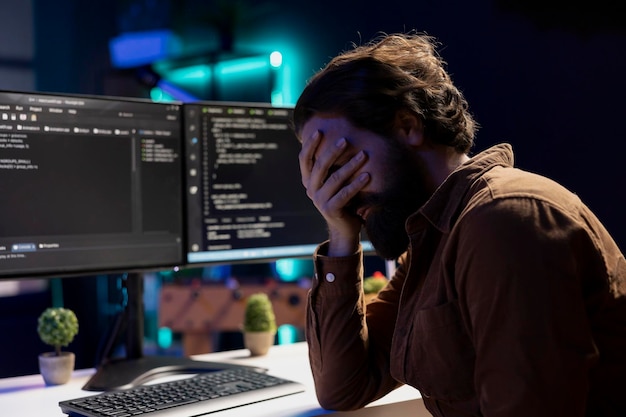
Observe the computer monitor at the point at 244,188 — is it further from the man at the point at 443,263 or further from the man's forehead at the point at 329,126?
the man's forehead at the point at 329,126

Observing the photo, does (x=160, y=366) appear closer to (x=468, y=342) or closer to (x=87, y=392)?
(x=87, y=392)

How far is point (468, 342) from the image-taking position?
1065mm

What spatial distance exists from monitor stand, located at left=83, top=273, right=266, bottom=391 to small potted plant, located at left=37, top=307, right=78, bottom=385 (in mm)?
60

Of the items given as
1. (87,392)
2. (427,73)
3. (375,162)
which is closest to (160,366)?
(87,392)

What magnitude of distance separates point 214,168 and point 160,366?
1.50 feet

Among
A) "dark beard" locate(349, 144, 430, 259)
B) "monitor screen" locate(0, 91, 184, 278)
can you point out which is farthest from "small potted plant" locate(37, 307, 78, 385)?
"dark beard" locate(349, 144, 430, 259)

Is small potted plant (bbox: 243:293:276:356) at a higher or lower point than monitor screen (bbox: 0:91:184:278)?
lower

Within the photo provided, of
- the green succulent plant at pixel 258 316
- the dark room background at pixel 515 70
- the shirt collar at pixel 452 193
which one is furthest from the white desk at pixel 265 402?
the dark room background at pixel 515 70

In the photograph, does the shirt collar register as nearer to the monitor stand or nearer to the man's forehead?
the man's forehead

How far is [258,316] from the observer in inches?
71.9

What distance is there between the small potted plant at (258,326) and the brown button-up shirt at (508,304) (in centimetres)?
48

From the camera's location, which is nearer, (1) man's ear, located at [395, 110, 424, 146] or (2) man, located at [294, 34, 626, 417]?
(2) man, located at [294, 34, 626, 417]

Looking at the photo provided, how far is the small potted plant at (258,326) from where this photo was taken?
182 centimetres

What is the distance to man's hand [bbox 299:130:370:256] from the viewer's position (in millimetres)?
1288
